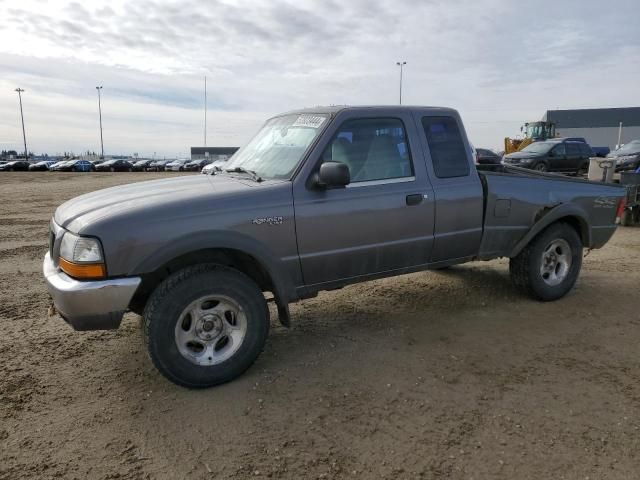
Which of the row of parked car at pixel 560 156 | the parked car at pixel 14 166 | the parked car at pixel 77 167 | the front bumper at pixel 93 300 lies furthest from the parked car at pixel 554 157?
the parked car at pixel 14 166

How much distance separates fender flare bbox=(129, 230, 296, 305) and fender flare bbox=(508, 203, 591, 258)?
257 centimetres

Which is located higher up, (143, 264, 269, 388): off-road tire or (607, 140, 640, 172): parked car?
(607, 140, 640, 172): parked car

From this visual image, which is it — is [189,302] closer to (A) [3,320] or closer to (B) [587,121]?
(A) [3,320]

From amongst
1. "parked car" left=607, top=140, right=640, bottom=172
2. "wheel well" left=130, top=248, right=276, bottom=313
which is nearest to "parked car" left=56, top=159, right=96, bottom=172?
"parked car" left=607, top=140, right=640, bottom=172

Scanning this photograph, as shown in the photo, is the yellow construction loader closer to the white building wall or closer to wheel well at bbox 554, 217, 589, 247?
wheel well at bbox 554, 217, 589, 247

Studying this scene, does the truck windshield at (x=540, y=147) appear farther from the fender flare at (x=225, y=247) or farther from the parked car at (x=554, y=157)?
the fender flare at (x=225, y=247)

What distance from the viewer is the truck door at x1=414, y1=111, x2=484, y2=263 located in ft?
14.5

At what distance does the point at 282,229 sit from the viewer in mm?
3660

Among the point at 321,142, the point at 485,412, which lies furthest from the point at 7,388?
the point at 485,412

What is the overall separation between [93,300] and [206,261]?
79cm

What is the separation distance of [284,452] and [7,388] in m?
2.09

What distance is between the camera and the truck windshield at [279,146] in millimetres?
3973

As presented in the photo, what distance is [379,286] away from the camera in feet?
19.2

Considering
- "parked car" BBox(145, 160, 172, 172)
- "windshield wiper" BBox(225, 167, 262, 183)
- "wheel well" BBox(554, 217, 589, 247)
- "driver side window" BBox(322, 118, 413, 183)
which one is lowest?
"parked car" BBox(145, 160, 172, 172)
